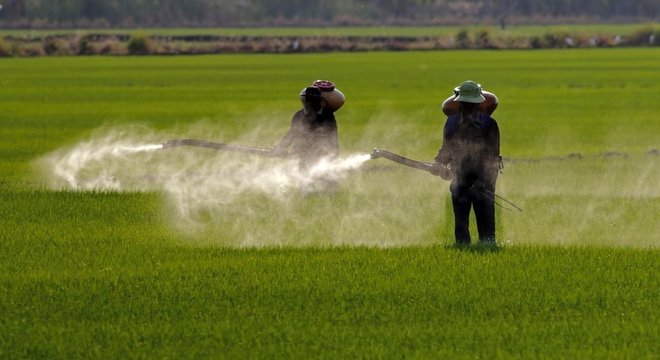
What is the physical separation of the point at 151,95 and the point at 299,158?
31280mm

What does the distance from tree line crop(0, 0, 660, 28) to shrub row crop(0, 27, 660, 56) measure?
64.5 metres

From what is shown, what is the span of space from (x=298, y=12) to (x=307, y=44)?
3870 inches

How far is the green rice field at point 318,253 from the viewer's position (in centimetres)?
1005

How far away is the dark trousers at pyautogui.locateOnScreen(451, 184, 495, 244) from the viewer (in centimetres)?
1319

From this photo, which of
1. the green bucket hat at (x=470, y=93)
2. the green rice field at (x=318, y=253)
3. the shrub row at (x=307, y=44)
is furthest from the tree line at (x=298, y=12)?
the green bucket hat at (x=470, y=93)

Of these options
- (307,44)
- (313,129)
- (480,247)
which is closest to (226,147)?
(313,129)

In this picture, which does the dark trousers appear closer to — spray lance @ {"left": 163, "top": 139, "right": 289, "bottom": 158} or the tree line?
spray lance @ {"left": 163, "top": 139, "right": 289, "bottom": 158}

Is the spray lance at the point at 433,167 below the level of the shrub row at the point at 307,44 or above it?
above

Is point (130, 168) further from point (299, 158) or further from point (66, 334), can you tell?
point (66, 334)

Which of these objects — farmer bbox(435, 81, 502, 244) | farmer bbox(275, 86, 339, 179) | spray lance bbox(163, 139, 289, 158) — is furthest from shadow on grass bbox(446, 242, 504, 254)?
farmer bbox(275, 86, 339, 179)

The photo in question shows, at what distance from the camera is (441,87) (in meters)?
50.9

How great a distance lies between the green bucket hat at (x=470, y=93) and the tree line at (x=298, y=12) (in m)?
145

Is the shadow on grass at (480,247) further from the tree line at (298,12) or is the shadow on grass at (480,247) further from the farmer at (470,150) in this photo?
the tree line at (298,12)

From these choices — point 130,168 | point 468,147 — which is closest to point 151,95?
point 130,168
